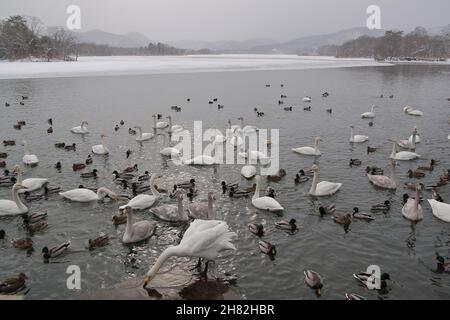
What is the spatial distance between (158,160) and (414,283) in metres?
14.4

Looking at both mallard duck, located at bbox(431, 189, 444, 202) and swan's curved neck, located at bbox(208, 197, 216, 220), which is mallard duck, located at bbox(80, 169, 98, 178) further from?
mallard duck, located at bbox(431, 189, 444, 202)

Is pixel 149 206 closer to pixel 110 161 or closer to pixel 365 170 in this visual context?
pixel 110 161

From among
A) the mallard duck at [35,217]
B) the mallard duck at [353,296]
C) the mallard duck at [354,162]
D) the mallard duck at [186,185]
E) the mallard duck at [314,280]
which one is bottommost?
the mallard duck at [353,296]

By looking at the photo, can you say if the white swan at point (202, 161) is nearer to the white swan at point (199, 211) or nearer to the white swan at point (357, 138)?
the white swan at point (199, 211)

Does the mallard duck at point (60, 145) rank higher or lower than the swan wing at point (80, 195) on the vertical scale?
higher

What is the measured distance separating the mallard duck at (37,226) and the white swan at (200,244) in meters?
5.27

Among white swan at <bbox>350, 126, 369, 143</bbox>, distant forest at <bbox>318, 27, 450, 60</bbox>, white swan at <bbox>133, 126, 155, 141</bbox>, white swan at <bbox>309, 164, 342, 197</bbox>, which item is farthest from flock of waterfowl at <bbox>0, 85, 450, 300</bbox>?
distant forest at <bbox>318, 27, 450, 60</bbox>

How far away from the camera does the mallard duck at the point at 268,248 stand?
12.0 meters

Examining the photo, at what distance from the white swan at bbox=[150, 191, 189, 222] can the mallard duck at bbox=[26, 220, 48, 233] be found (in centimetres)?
355

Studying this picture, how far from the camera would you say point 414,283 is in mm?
10695

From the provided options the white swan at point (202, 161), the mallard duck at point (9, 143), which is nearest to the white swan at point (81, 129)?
the mallard duck at point (9, 143)

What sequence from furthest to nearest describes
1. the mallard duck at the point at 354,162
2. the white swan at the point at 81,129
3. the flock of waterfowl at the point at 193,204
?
the white swan at the point at 81,129 < the mallard duck at the point at 354,162 < the flock of waterfowl at the point at 193,204

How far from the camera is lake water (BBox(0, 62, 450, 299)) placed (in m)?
11.1

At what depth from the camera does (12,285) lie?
10.4m
